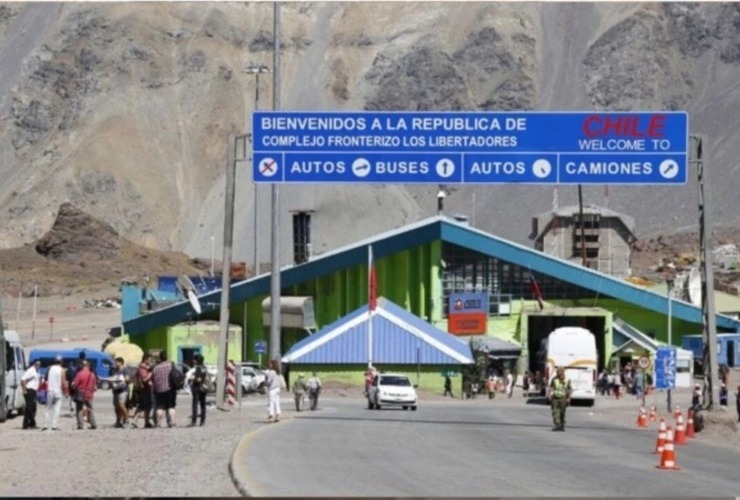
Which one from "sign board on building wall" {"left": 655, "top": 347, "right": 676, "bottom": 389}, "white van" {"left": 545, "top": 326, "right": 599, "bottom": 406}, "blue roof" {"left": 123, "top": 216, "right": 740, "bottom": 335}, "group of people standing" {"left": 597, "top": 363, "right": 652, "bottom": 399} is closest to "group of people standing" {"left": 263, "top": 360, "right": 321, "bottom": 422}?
"sign board on building wall" {"left": 655, "top": 347, "right": 676, "bottom": 389}

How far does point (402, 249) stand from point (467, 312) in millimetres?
4453

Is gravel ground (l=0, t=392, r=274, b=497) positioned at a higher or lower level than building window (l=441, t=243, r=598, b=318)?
lower

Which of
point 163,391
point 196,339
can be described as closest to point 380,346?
point 196,339

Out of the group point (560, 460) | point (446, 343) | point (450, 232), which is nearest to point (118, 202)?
point (450, 232)

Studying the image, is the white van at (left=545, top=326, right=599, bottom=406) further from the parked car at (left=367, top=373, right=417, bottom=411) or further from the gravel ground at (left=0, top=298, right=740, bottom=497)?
the parked car at (left=367, top=373, right=417, bottom=411)

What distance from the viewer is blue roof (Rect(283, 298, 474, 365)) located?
6481 centimetres

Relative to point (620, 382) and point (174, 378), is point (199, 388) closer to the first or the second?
point (174, 378)

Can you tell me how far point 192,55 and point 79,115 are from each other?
17232 mm

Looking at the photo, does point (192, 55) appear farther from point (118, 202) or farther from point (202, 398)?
point (202, 398)

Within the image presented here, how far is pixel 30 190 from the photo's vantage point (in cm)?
16650

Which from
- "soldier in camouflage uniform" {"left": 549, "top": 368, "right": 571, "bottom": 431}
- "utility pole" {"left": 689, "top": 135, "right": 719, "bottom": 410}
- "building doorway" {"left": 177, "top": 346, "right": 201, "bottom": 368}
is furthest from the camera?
"building doorway" {"left": 177, "top": 346, "right": 201, "bottom": 368}

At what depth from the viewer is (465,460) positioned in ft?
85.0

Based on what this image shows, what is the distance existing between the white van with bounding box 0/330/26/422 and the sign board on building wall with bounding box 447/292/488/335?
37740mm

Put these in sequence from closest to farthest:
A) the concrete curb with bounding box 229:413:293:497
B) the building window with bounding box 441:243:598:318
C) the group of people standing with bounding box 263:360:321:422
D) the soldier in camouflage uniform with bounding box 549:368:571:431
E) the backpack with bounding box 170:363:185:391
A: the concrete curb with bounding box 229:413:293:497, the backpack with bounding box 170:363:185:391, the soldier in camouflage uniform with bounding box 549:368:571:431, the group of people standing with bounding box 263:360:321:422, the building window with bounding box 441:243:598:318
